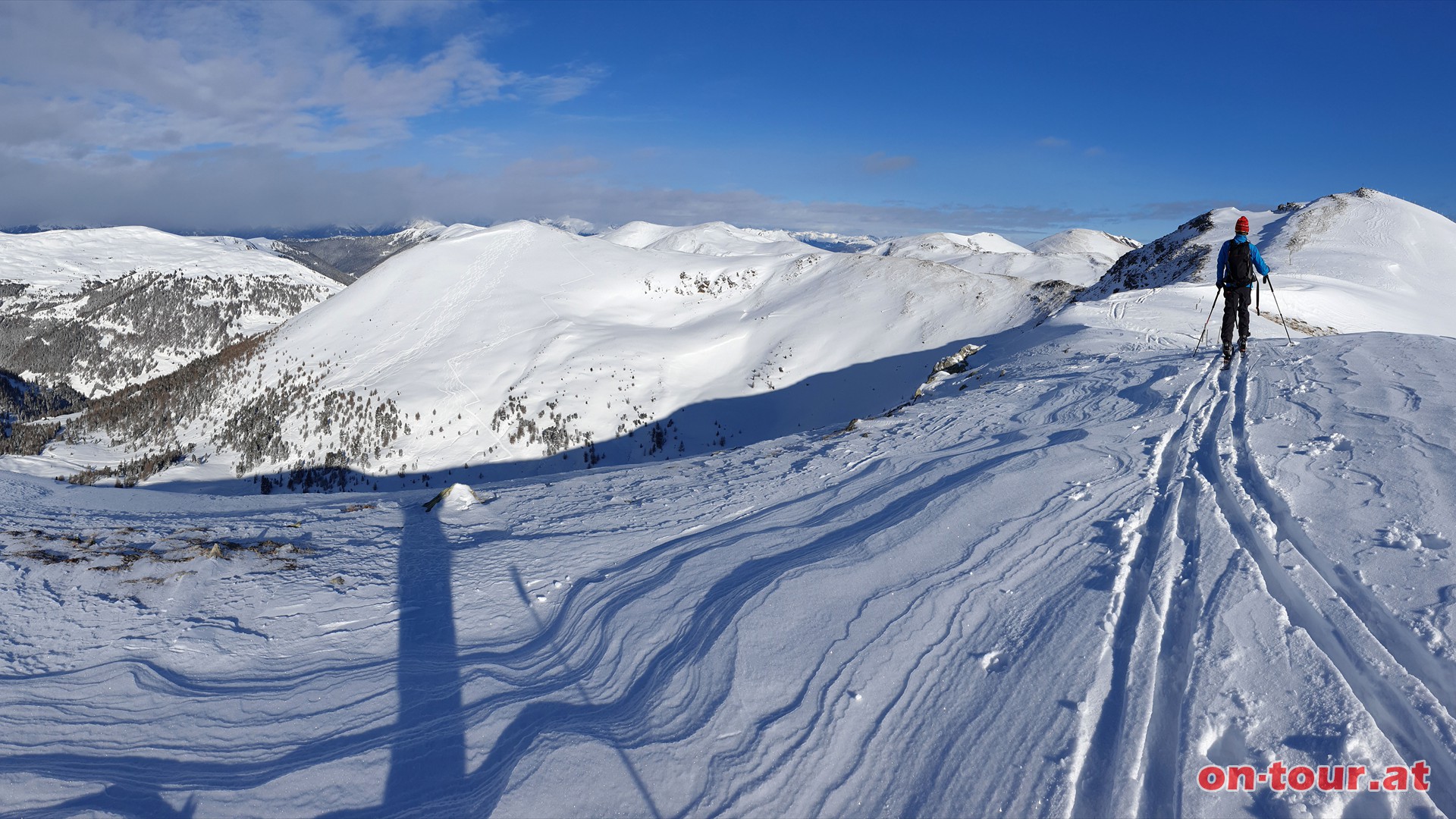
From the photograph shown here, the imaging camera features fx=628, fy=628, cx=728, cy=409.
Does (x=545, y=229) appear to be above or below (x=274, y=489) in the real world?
above

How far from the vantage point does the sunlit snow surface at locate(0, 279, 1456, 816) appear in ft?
11.5

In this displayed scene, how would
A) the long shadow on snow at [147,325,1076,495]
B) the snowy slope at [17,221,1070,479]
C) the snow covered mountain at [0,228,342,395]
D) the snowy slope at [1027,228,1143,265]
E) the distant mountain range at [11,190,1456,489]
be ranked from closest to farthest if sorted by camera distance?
the distant mountain range at [11,190,1456,489] < the long shadow on snow at [147,325,1076,495] < the snowy slope at [17,221,1070,479] < the snowy slope at [1027,228,1143,265] < the snow covered mountain at [0,228,342,395]

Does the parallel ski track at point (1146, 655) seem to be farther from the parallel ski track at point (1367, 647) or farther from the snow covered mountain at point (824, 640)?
the parallel ski track at point (1367, 647)

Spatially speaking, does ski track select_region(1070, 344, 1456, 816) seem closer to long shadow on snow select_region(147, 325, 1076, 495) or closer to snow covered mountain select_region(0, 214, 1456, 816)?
snow covered mountain select_region(0, 214, 1456, 816)

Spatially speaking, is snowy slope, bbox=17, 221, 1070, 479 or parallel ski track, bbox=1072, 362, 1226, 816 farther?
snowy slope, bbox=17, 221, 1070, 479

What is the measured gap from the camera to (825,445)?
1230cm

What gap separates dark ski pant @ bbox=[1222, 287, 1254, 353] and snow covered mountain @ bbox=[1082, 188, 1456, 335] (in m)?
12.6

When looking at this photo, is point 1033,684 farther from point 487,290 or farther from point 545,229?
point 545,229

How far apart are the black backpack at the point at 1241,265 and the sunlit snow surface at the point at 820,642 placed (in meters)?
4.49

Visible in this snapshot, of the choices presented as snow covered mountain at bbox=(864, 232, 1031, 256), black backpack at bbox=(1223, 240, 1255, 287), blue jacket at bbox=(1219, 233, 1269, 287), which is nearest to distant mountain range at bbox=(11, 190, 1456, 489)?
blue jacket at bbox=(1219, 233, 1269, 287)

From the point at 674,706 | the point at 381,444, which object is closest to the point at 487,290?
the point at 381,444

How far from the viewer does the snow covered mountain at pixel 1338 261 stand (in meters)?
26.5

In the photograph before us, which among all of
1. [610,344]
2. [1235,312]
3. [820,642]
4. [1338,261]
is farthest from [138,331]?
[1338,261]

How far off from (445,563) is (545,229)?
91.8 metres
